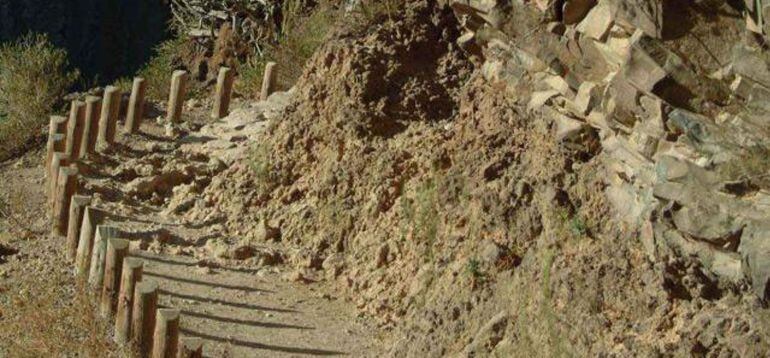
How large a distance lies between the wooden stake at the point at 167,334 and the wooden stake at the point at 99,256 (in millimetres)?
1198

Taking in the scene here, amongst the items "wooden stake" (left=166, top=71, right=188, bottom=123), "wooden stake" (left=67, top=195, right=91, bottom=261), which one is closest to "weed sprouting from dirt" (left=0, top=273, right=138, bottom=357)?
"wooden stake" (left=67, top=195, right=91, bottom=261)

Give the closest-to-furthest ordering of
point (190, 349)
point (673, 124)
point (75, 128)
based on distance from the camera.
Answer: point (673, 124) < point (190, 349) < point (75, 128)

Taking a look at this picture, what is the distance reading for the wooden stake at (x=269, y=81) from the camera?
13258 mm

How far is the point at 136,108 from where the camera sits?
13258 mm

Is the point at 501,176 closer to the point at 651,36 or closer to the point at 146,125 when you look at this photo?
the point at 651,36

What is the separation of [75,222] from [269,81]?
2.91m

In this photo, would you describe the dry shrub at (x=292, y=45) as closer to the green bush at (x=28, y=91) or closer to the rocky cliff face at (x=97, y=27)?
the green bush at (x=28, y=91)

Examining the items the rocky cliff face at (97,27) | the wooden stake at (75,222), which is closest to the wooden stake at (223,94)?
the wooden stake at (75,222)

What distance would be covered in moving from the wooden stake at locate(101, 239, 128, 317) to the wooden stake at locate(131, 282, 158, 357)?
569mm

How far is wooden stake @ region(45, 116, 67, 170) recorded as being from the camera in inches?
487

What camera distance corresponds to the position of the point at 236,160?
471 inches

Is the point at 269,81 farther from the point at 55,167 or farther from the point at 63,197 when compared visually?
the point at 63,197

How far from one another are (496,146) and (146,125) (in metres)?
4.83

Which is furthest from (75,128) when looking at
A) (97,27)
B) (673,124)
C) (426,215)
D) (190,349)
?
(97,27)
